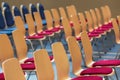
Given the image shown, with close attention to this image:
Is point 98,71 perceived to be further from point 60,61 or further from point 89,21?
point 89,21

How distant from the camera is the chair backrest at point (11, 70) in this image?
2.62 meters

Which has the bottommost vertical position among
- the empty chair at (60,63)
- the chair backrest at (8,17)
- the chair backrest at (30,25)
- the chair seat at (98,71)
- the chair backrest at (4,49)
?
the chair seat at (98,71)

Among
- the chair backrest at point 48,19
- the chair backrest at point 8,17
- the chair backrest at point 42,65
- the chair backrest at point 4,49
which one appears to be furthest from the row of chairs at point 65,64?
the chair backrest at point 8,17

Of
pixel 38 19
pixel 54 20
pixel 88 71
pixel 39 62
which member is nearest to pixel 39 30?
pixel 38 19

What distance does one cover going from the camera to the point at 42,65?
10.2ft

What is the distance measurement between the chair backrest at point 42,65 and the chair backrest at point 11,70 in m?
0.30

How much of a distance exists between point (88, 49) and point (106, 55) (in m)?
2.78

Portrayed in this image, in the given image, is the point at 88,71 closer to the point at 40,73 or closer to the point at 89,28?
the point at 40,73

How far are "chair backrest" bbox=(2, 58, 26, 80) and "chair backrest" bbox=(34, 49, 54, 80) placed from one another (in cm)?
30

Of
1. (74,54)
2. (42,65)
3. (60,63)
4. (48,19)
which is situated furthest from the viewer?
(48,19)

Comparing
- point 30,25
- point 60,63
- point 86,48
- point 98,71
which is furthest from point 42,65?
point 30,25

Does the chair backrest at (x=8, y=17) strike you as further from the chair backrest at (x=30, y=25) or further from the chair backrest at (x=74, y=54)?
the chair backrest at (x=74, y=54)

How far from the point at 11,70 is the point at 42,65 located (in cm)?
51

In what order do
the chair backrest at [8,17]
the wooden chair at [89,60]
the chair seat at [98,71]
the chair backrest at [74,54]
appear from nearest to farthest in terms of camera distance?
the chair seat at [98,71] → the chair backrest at [74,54] → the wooden chair at [89,60] → the chair backrest at [8,17]
